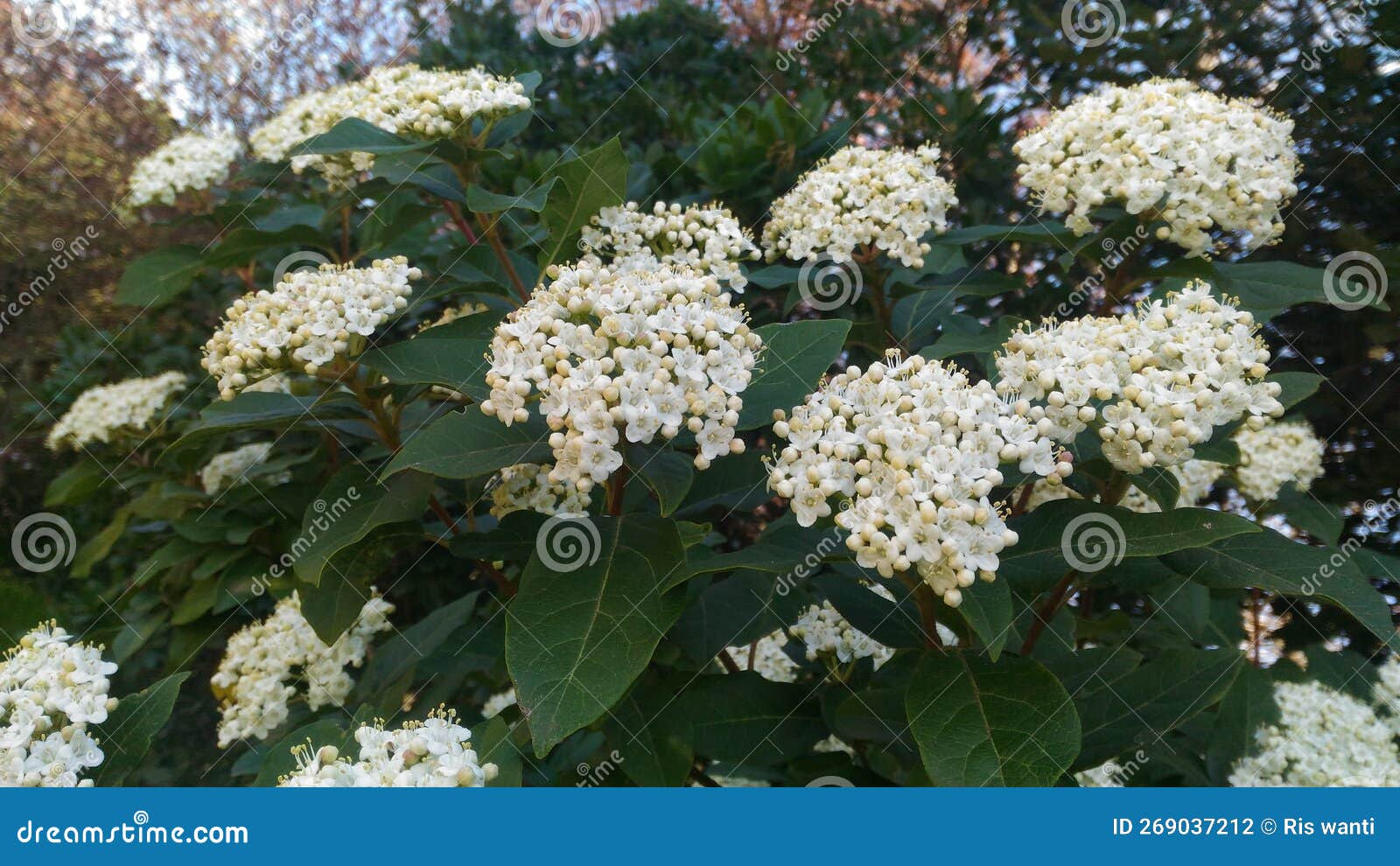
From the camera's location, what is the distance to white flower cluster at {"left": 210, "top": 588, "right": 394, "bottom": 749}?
3.08 metres

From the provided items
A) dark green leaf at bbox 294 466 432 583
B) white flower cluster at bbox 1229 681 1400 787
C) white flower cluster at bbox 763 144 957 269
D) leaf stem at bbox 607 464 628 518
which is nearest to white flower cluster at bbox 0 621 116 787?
dark green leaf at bbox 294 466 432 583

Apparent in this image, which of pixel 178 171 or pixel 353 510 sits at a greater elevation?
pixel 178 171

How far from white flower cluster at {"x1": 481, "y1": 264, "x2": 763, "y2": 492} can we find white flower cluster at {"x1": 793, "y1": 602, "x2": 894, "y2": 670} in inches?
39.4

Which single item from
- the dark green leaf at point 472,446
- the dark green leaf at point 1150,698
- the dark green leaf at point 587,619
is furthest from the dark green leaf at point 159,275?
the dark green leaf at point 1150,698

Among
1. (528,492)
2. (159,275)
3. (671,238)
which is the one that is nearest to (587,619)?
(528,492)

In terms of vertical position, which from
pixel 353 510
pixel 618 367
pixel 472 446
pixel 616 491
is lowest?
pixel 353 510

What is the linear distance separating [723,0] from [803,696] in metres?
5.46

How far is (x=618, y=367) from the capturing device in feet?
6.02

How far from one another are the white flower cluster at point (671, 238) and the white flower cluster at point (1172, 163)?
36.1 inches

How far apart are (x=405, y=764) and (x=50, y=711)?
0.83 metres

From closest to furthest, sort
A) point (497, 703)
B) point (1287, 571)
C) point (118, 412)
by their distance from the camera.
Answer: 1. point (1287, 571)
2. point (497, 703)
3. point (118, 412)

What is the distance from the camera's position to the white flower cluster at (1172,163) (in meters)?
2.52

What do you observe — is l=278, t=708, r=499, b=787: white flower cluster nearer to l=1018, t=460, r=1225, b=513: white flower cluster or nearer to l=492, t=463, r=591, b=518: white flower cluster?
l=492, t=463, r=591, b=518: white flower cluster

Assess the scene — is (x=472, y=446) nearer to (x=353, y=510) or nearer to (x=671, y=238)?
(x=353, y=510)
